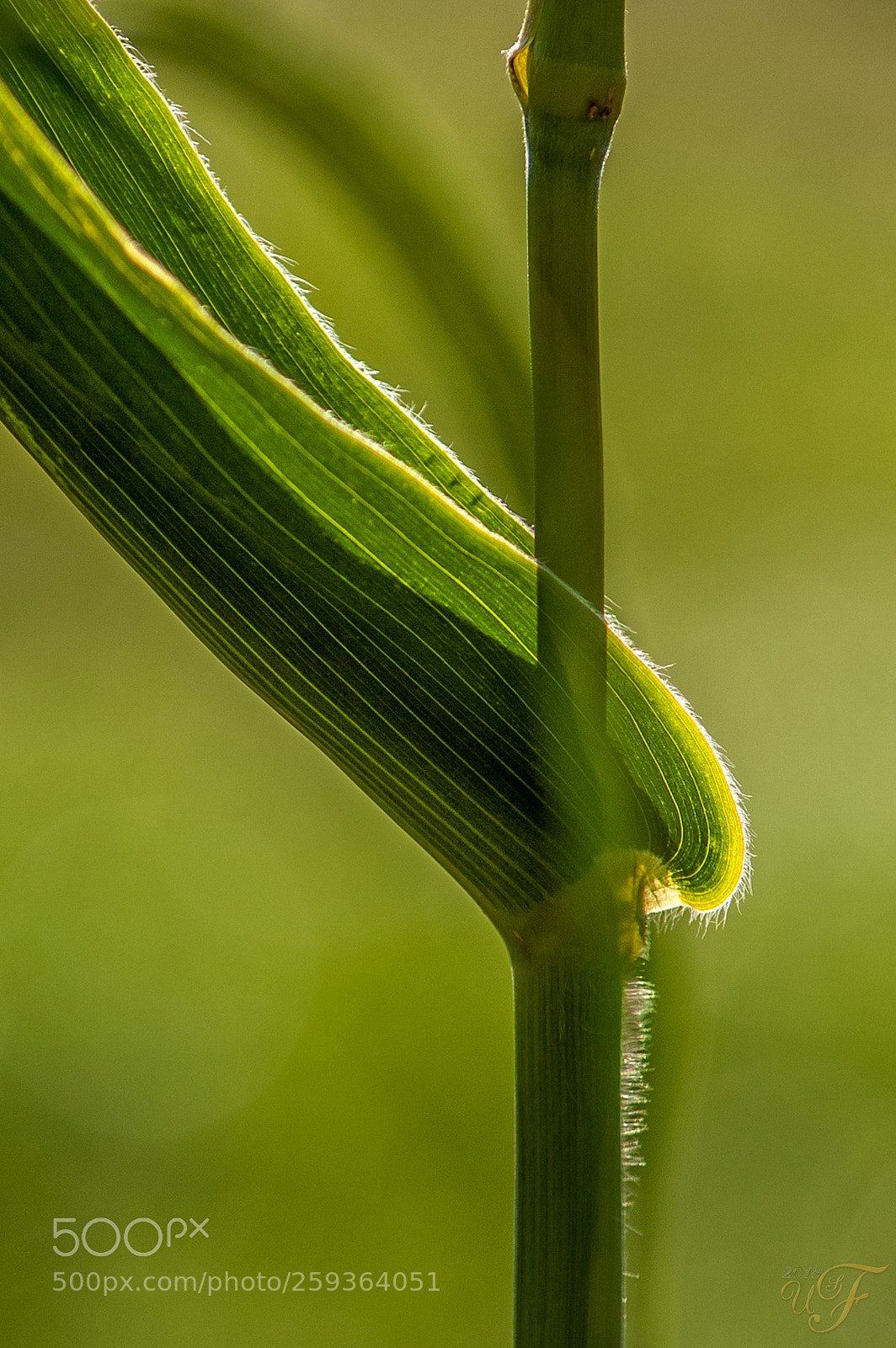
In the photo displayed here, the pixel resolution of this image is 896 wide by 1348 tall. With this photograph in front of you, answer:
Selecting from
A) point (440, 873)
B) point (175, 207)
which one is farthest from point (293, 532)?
point (440, 873)

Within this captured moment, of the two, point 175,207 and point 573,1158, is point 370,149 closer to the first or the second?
point 175,207

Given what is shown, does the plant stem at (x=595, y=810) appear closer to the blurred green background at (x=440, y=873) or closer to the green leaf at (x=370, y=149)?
the green leaf at (x=370, y=149)

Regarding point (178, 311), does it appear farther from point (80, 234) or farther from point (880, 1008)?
point (880, 1008)

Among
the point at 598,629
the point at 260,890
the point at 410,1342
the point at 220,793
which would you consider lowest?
the point at 410,1342

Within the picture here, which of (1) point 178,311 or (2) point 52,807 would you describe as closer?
(1) point 178,311

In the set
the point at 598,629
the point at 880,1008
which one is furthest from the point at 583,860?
the point at 880,1008

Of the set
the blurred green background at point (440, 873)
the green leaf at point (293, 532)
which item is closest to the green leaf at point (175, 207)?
the green leaf at point (293, 532)

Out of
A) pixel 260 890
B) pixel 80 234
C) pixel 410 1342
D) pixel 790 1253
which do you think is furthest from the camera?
pixel 260 890
